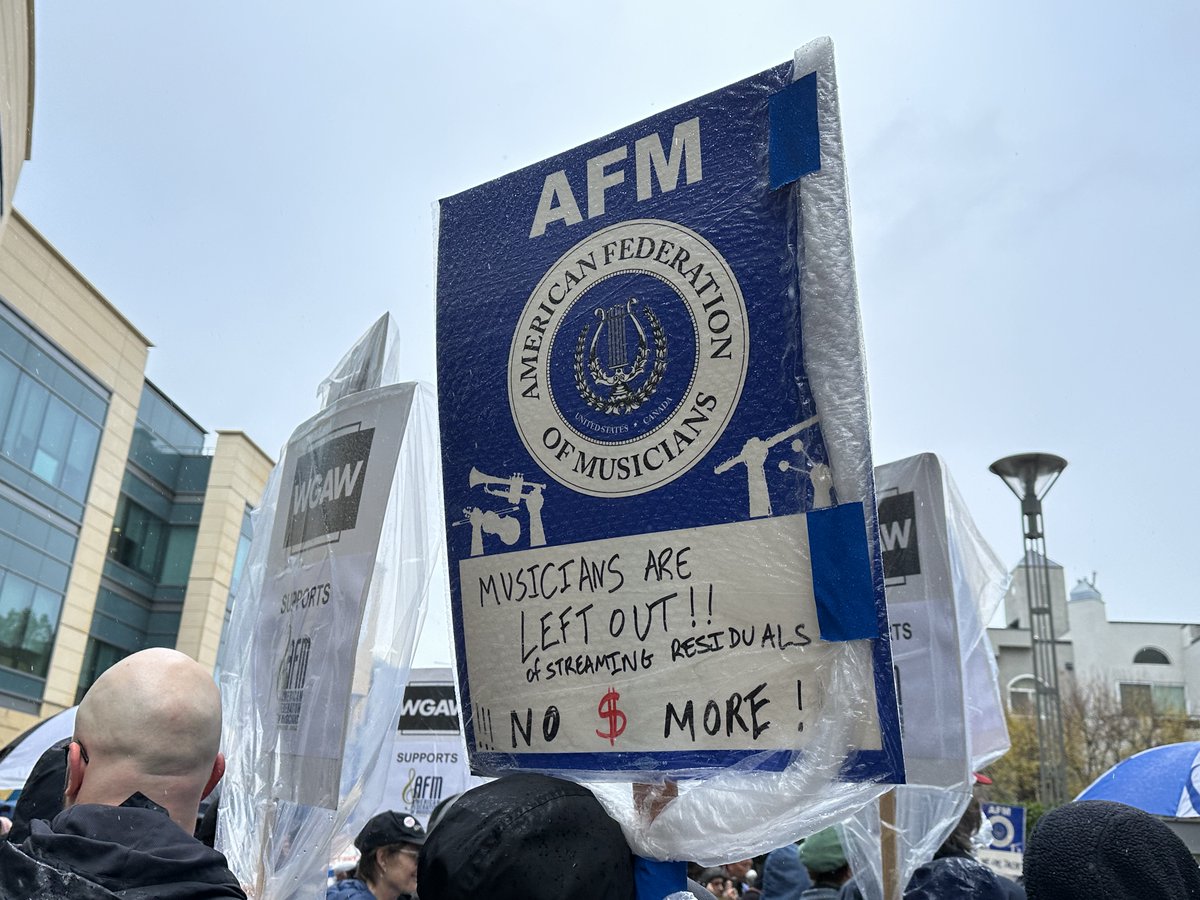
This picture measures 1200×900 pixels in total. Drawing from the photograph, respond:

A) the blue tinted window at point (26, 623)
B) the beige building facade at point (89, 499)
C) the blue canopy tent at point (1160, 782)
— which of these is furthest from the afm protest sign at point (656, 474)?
the blue tinted window at point (26, 623)

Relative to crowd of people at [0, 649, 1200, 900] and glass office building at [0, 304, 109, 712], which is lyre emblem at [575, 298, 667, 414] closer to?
crowd of people at [0, 649, 1200, 900]

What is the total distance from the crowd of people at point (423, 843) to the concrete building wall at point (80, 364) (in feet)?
62.6

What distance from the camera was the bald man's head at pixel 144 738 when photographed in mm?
1720

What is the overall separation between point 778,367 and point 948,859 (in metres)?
2.18

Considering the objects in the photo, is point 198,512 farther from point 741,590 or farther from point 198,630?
point 741,590

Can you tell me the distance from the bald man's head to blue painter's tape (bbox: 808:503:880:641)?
41.4 inches

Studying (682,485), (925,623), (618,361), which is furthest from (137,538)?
(682,485)

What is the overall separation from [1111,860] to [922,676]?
1572 millimetres

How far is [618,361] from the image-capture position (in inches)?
76.9

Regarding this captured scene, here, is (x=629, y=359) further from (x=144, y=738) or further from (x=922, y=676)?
(x=922, y=676)

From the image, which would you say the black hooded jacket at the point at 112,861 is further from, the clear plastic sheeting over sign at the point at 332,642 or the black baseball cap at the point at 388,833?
the black baseball cap at the point at 388,833

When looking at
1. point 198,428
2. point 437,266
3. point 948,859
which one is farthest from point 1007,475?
point 198,428

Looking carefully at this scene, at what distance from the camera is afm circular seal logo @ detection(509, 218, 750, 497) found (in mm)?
1844

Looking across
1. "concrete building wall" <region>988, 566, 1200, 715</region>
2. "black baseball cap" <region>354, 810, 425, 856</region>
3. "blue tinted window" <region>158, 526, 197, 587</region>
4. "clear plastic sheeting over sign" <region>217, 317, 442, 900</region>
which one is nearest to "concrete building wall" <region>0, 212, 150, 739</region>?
"blue tinted window" <region>158, 526, 197, 587</region>
